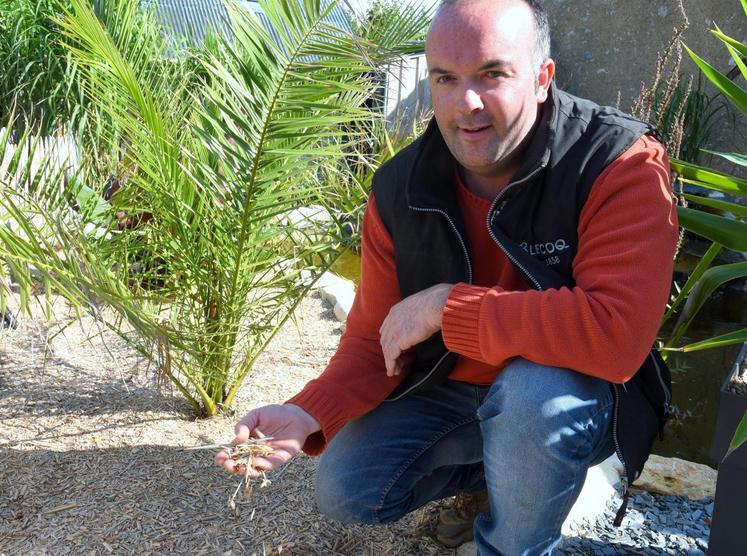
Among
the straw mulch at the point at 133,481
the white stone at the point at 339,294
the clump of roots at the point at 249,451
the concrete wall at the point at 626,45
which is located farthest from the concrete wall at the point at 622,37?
the clump of roots at the point at 249,451

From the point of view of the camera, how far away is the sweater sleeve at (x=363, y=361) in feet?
6.62

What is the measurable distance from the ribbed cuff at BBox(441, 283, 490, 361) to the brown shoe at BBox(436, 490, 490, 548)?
0.68 m

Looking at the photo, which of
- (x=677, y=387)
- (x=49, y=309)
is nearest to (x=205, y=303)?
(x=49, y=309)

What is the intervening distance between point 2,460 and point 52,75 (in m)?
4.06

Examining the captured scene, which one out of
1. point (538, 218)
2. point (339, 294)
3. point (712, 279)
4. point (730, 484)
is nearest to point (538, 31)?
point (538, 218)

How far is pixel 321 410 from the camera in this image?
78.6 inches

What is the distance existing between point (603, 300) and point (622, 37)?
6.47 m

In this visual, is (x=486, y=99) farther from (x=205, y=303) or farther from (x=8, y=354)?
(x=8, y=354)

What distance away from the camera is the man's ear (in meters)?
1.93

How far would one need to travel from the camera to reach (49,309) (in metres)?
2.22

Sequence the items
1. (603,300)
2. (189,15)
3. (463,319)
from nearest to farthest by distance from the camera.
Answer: (603,300)
(463,319)
(189,15)

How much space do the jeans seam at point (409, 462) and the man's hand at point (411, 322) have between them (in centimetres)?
23

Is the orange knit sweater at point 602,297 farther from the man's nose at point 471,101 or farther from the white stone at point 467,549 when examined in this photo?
the white stone at point 467,549

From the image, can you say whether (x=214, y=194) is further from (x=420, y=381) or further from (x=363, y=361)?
(x=420, y=381)
